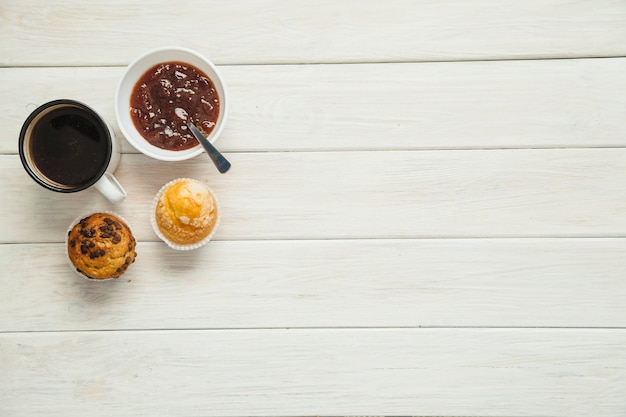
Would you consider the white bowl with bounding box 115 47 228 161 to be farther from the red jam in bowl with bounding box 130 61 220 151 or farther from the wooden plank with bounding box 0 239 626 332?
the wooden plank with bounding box 0 239 626 332

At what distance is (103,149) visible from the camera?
2.91 feet

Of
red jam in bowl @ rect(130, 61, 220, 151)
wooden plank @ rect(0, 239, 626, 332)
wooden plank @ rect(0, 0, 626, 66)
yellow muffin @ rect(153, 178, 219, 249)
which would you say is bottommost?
wooden plank @ rect(0, 239, 626, 332)

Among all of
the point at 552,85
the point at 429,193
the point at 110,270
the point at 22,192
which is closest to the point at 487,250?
the point at 429,193

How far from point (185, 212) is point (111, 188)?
0.13 m

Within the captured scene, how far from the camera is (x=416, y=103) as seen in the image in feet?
3.31

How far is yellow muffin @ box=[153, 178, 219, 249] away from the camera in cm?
90

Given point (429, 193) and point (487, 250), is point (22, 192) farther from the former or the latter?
point (487, 250)

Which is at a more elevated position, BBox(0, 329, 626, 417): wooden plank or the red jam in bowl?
the red jam in bowl

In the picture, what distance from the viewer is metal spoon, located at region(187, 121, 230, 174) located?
89 centimetres

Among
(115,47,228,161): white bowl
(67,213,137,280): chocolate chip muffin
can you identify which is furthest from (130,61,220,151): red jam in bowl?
(67,213,137,280): chocolate chip muffin

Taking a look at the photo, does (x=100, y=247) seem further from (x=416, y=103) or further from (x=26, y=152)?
(x=416, y=103)

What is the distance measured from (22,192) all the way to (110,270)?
245 millimetres

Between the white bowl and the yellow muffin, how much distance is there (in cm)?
5

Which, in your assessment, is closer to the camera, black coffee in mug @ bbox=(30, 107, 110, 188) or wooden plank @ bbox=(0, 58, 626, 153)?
black coffee in mug @ bbox=(30, 107, 110, 188)
